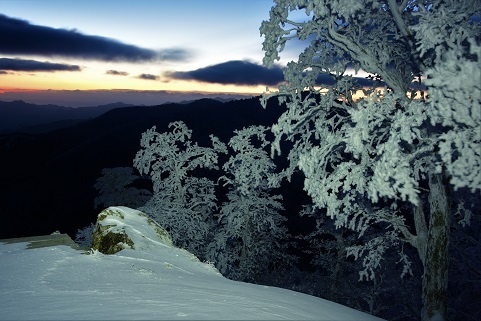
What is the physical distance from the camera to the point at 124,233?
743 cm

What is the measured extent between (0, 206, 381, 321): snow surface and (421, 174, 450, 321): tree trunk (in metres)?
3.88

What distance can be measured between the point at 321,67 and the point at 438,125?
3.55 meters

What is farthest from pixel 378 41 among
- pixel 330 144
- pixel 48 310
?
pixel 48 310

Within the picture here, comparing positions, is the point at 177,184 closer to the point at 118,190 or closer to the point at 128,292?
the point at 118,190

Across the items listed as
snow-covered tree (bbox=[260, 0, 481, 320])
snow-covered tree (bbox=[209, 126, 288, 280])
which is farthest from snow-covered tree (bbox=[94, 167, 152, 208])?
snow-covered tree (bbox=[260, 0, 481, 320])

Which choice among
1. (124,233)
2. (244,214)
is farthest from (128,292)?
(244,214)

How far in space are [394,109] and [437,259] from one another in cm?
386

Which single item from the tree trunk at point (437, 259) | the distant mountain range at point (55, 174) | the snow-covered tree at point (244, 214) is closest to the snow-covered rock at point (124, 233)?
the tree trunk at point (437, 259)

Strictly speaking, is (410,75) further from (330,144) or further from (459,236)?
(459,236)

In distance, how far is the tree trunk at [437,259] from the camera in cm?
793

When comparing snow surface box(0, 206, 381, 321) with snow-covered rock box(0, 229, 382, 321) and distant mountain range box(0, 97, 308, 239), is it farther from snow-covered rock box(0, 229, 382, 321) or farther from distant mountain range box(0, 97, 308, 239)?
distant mountain range box(0, 97, 308, 239)

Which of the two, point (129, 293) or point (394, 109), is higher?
point (394, 109)

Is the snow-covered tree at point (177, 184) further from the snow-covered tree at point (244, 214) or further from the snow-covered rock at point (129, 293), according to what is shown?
the snow-covered rock at point (129, 293)

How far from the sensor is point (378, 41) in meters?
9.12
